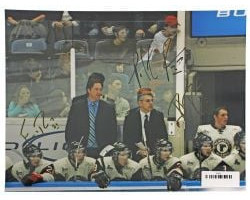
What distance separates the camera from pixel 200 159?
6.13ft

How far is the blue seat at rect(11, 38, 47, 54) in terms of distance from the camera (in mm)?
1849

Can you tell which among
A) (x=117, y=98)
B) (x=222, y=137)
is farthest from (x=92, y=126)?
(x=222, y=137)

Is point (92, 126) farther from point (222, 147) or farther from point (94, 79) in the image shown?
point (222, 147)

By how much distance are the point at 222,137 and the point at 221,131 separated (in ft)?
0.07

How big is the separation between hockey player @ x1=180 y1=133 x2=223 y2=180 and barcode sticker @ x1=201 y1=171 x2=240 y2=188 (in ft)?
0.06

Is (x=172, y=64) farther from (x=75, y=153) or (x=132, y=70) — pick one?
(x=75, y=153)

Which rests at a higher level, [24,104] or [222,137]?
[24,104]

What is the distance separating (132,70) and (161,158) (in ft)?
1.06

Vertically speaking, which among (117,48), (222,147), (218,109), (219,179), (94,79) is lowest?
(219,179)

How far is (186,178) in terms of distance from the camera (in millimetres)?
1864

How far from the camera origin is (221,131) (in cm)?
187

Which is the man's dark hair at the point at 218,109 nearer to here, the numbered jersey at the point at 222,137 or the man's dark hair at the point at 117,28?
the numbered jersey at the point at 222,137

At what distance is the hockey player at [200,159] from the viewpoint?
186cm

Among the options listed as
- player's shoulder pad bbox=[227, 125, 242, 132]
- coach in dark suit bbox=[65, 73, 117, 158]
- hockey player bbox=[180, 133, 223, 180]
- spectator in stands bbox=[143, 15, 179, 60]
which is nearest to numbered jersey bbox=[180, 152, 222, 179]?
hockey player bbox=[180, 133, 223, 180]
